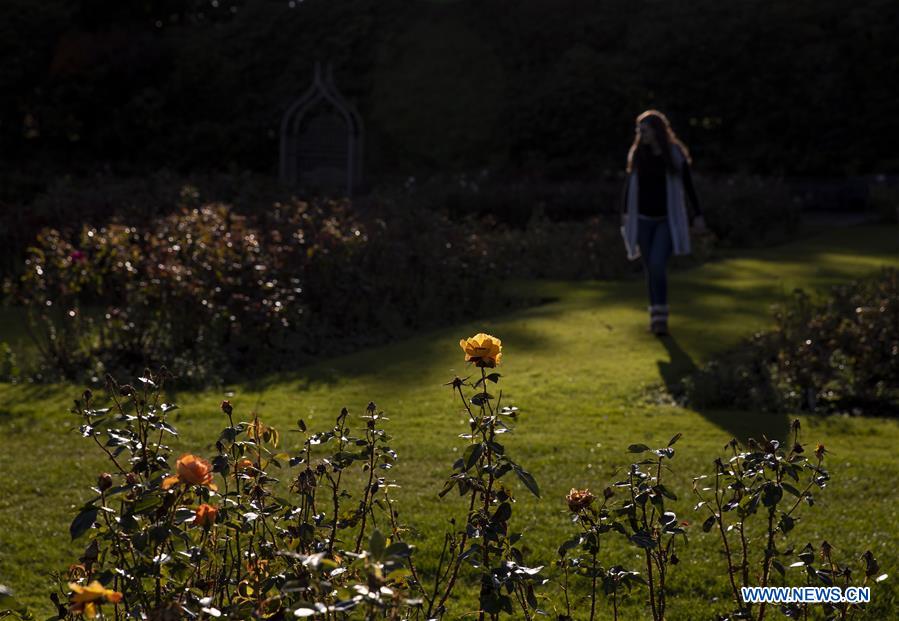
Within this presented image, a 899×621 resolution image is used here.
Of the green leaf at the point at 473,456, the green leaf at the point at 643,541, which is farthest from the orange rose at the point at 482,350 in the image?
the green leaf at the point at 643,541

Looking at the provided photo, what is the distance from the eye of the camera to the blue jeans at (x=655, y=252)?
9320 millimetres

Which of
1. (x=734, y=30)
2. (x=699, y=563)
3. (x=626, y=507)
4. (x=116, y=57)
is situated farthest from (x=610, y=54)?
(x=626, y=507)

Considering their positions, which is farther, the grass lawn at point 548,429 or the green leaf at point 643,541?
the grass lawn at point 548,429

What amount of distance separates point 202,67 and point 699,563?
22949mm

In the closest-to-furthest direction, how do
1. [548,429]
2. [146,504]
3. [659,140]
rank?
[146,504], [548,429], [659,140]

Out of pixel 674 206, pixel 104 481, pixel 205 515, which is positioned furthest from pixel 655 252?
pixel 104 481

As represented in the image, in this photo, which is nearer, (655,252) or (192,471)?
(192,471)

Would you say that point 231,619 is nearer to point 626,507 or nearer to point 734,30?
point 626,507

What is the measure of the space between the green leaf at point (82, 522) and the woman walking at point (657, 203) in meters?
7.41

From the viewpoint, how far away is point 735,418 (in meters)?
6.92

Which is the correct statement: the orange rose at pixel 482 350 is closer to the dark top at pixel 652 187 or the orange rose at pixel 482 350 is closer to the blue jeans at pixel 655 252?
the blue jeans at pixel 655 252

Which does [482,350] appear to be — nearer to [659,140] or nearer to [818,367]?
[818,367]

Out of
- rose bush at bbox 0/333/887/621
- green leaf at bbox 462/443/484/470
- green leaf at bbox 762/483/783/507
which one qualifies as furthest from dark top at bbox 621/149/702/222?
green leaf at bbox 462/443/484/470

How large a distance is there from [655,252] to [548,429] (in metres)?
3.30
